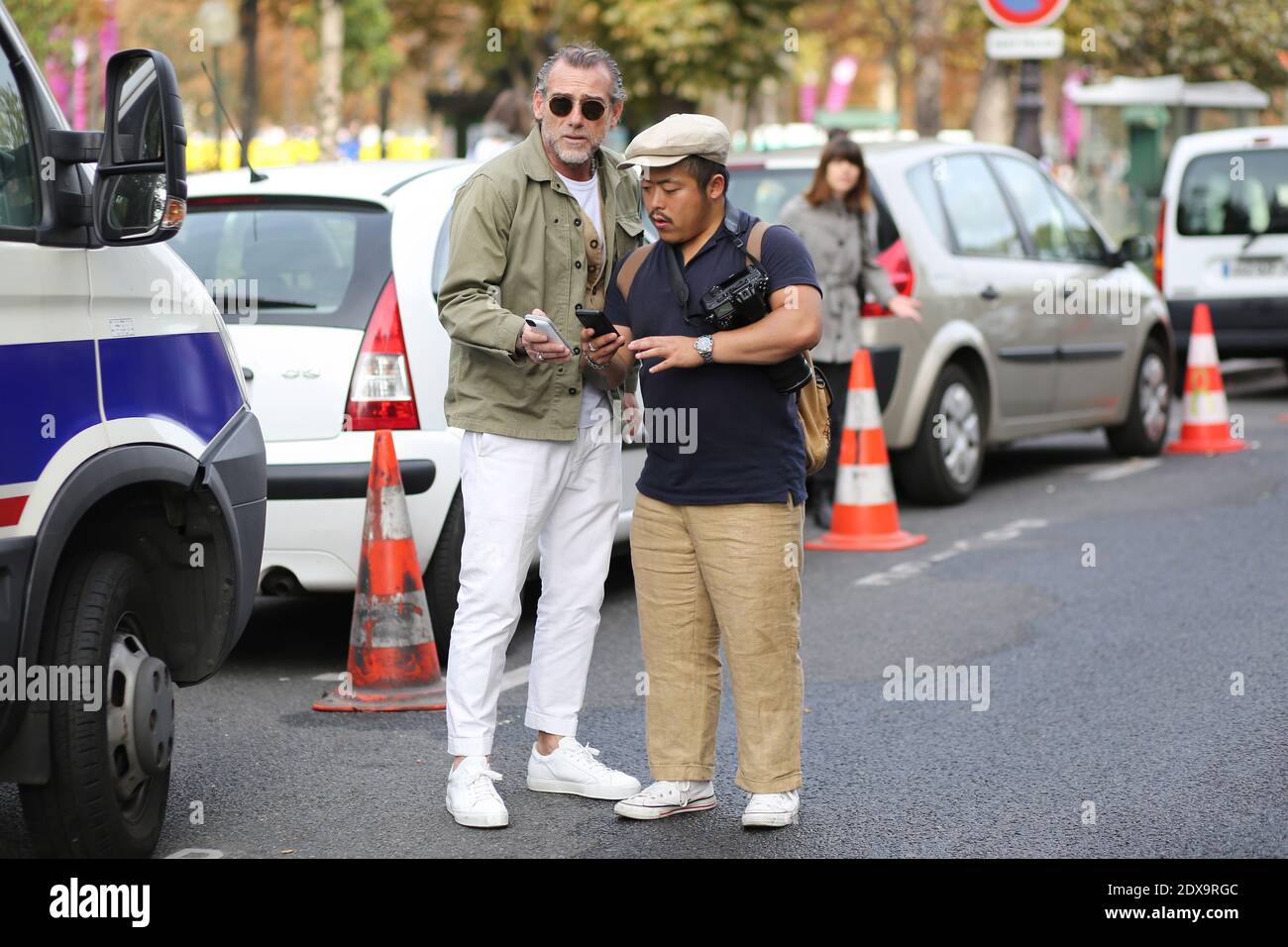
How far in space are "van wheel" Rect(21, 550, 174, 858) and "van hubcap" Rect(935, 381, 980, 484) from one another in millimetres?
6026

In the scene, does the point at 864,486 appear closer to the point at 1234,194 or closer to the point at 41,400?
the point at 41,400

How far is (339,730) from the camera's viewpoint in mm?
5824

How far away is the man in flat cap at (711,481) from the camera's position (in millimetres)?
4539

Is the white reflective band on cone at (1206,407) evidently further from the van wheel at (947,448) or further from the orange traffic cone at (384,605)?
the orange traffic cone at (384,605)

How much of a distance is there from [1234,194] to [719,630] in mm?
11353

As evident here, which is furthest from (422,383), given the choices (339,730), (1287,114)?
(1287,114)

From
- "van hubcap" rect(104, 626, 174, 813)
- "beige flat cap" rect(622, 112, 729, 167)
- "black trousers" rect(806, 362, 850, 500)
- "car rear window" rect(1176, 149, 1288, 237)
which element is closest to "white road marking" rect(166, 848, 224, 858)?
"van hubcap" rect(104, 626, 174, 813)

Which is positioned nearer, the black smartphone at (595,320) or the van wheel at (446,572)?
the black smartphone at (595,320)

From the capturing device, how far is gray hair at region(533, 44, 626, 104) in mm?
4770

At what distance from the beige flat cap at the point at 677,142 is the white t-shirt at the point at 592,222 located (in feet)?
1.32

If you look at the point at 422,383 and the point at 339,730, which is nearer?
the point at 339,730

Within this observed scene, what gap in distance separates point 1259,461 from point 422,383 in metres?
6.84

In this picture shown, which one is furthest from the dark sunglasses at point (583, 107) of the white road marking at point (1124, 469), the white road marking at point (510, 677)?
the white road marking at point (1124, 469)
